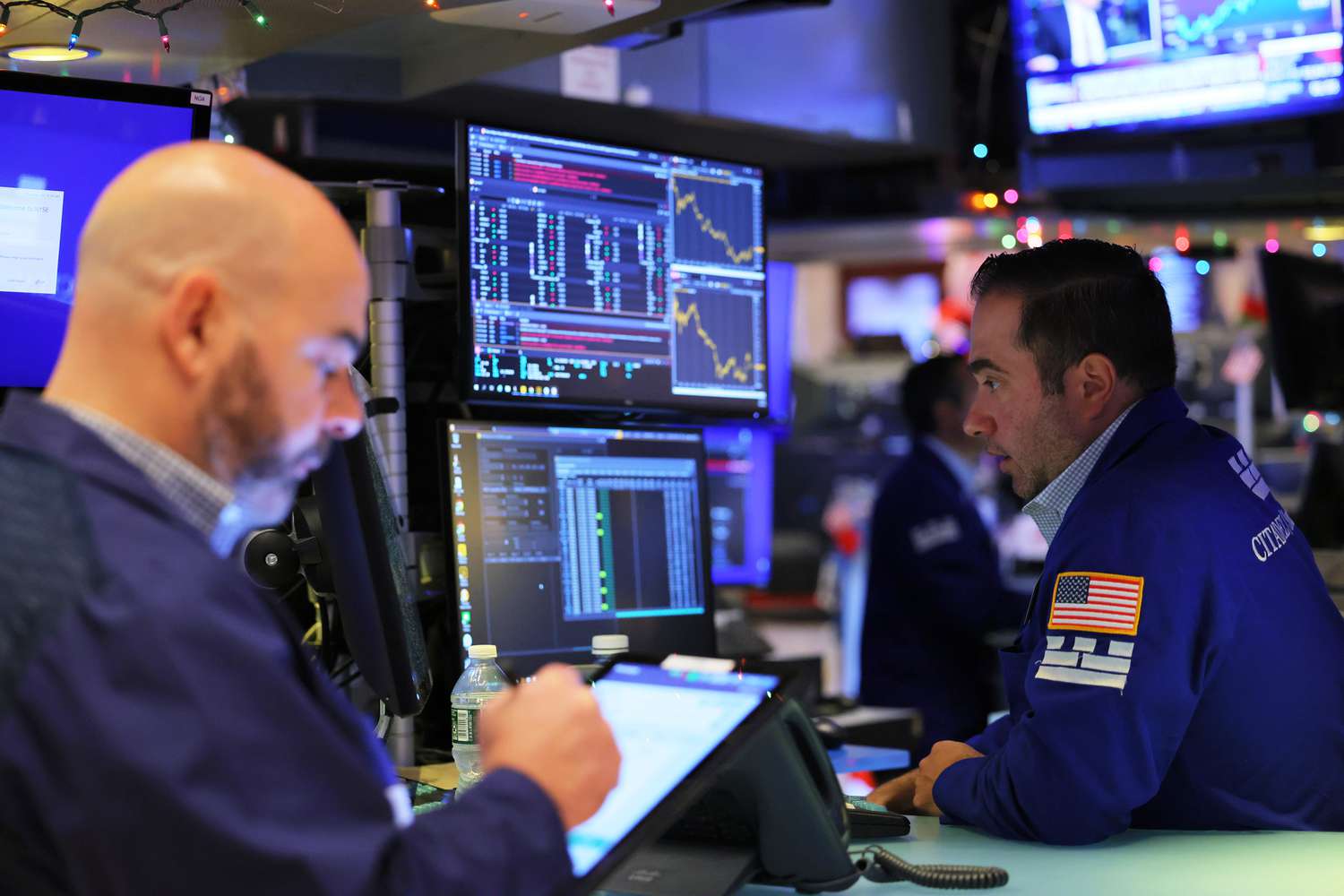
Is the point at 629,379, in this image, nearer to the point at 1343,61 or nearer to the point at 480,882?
the point at 480,882

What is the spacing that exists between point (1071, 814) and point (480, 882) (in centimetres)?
110

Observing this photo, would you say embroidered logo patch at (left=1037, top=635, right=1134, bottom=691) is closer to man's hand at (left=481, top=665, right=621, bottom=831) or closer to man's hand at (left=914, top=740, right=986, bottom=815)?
man's hand at (left=914, top=740, right=986, bottom=815)

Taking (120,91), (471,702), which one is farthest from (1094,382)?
(120,91)

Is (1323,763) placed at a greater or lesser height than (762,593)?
greater

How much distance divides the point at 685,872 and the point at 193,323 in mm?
889

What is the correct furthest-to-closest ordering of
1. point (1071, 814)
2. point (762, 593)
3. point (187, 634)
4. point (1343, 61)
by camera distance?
point (762, 593), point (1343, 61), point (1071, 814), point (187, 634)

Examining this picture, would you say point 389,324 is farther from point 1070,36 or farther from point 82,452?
point 1070,36

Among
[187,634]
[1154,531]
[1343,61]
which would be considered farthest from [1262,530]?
[1343,61]

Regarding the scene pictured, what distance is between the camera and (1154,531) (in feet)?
6.68

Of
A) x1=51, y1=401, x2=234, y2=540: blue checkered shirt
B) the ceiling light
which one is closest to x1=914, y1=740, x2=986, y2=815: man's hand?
x1=51, y1=401, x2=234, y2=540: blue checkered shirt

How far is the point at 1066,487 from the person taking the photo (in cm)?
234

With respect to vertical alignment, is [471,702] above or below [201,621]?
below

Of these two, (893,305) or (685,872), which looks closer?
(685,872)

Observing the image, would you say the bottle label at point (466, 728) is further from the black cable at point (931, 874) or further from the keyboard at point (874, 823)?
the black cable at point (931, 874)
